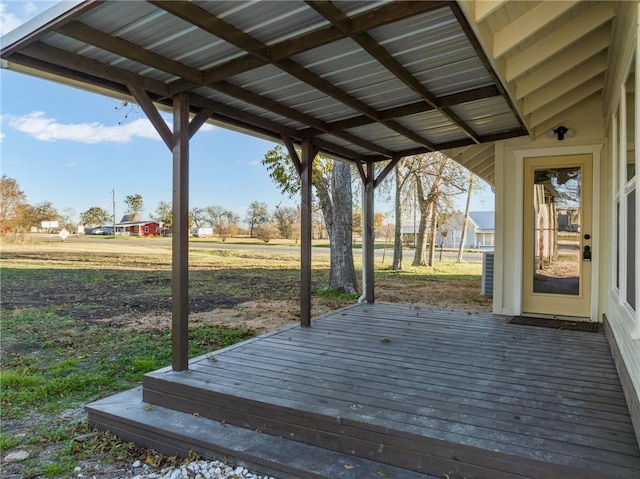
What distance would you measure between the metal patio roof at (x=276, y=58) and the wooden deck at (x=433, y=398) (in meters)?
2.26

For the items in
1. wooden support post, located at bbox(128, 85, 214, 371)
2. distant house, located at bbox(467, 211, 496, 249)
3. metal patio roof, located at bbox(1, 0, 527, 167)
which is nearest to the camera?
metal patio roof, located at bbox(1, 0, 527, 167)

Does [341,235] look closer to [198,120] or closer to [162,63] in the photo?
[198,120]

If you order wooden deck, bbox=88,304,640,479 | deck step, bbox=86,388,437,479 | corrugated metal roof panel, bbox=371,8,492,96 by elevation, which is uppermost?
corrugated metal roof panel, bbox=371,8,492,96

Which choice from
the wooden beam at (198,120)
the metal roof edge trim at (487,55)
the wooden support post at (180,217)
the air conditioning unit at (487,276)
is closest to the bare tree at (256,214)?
the air conditioning unit at (487,276)

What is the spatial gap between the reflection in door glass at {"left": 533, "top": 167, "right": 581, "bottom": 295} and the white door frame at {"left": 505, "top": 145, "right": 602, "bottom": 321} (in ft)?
0.55

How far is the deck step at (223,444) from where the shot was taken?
223 cm

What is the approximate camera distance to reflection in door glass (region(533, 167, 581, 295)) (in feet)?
16.4

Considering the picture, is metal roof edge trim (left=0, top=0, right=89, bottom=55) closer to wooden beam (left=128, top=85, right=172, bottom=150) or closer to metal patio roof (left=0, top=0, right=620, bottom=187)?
metal patio roof (left=0, top=0, right=620, bottom=187)

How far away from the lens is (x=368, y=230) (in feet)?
20.6

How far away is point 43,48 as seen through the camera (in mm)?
2512

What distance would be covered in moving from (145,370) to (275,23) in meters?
3.46

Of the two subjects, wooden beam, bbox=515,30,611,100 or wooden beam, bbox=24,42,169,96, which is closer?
wooden beam, bbox=24,42,169,96

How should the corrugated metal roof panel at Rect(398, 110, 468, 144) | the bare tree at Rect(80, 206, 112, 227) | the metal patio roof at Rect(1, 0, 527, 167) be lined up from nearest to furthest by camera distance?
the metal patio roof at Rect(1, 0, 527, 167) → the corrugated metal roof panel at Rect(398, 110, 468, 144) → the bare tree at Rect(80, 206, 112, 227)

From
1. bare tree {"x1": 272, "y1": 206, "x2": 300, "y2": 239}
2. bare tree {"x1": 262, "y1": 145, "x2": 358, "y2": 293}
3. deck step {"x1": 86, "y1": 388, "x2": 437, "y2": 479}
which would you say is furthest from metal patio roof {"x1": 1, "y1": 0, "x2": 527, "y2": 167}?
bare tree {"x1": 272, "y1": 206, "x2": 300, "y2": 239}
